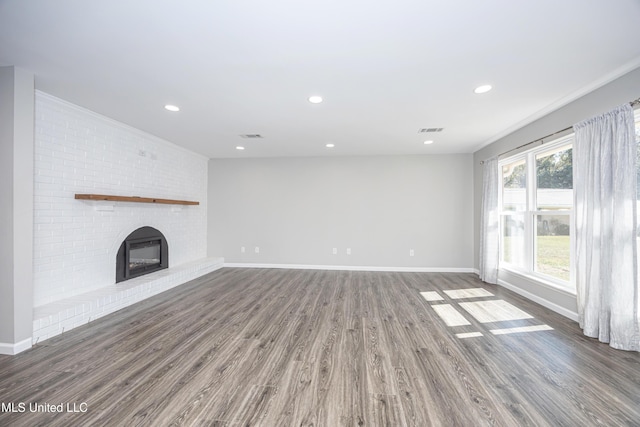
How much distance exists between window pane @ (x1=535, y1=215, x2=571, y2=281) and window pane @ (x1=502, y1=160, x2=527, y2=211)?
1.55 ft

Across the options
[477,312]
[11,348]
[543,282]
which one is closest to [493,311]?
[477,312]

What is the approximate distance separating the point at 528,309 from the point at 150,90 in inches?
208

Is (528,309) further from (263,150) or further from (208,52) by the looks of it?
(263,150)

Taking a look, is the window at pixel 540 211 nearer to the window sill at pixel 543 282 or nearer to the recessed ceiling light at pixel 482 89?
the window sill at pixel 543 282

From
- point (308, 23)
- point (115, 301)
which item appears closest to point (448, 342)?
point (308, 23)

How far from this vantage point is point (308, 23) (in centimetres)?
178

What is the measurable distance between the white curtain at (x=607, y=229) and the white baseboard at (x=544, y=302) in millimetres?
347

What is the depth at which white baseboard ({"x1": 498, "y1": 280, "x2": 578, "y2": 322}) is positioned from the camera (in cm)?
309

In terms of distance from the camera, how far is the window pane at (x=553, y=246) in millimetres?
3355

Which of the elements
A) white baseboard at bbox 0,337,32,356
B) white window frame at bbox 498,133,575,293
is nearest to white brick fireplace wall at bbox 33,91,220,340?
white baseboard at bbox 0,337,32,356

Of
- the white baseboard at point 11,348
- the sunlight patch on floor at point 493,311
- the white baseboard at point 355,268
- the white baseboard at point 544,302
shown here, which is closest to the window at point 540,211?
the white baseboard at point 544,302

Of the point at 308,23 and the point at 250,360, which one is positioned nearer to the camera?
the point at 308,23

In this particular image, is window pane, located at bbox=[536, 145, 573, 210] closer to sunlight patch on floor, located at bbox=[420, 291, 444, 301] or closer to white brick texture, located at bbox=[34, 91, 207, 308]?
sunlight patch on floor, located at bbox=[420, 291, 444, 301]

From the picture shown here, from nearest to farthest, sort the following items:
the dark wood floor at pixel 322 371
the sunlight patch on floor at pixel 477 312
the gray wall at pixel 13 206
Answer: the dark wood floor at pixel 322 371 < the gray wall at pixel 13 206 < the sunlight patch on floor at pixel 477 312
